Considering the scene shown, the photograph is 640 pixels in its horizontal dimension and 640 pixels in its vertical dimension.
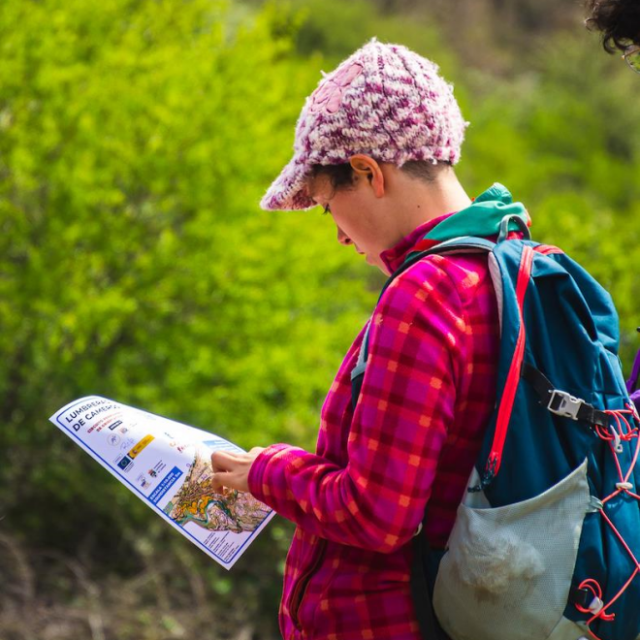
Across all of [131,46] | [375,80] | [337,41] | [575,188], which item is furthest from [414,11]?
[375,80]

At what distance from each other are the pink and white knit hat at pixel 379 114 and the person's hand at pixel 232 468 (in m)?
0.49

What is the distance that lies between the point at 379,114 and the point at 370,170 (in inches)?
3.7

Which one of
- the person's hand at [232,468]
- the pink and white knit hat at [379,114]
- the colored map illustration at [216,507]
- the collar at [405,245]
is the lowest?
the colored map illustration at [216,507]

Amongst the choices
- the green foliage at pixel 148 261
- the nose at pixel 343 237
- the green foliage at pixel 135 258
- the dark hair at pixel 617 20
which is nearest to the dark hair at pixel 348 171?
the nose at pixel 343 237

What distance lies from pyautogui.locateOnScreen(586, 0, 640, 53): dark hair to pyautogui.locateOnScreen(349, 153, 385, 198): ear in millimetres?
535

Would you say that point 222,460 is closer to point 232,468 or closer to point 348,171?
point 232,468

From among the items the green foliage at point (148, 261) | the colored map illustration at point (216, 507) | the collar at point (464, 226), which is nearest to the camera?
the collar at point (464, 226)

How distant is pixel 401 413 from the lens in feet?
4.51

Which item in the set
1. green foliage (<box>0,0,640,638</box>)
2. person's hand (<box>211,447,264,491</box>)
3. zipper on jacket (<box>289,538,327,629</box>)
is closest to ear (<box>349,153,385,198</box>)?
person's hand (<box>211,447,264,491</box>)

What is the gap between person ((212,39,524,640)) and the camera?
4.53 feet

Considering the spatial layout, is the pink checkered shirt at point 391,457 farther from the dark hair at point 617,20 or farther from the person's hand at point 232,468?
the dark hair at point 617,20

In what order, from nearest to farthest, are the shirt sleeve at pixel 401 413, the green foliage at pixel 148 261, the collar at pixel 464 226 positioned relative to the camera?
the shirt sleeve at pixel 401 413
the collar at pixel 464 226
the green foliage at pixel 148 261

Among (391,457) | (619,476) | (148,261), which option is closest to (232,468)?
(391,457)

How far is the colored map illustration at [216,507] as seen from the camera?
5.38 ft
